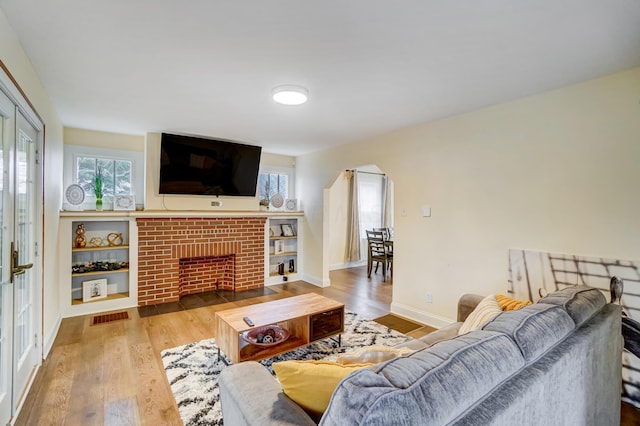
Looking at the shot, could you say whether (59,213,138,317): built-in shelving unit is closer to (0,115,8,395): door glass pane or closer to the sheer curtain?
(0,115,8,395): door glass pane

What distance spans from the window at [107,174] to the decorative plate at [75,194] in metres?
0.33

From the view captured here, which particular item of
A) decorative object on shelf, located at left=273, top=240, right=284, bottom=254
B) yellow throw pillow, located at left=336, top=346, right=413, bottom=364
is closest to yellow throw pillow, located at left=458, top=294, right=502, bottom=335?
yellow throw pillow, located at left=336, top=346, right=413, bottom=364

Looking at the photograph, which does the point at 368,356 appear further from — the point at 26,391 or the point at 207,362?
the point at 26,391

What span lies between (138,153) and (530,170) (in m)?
4.87

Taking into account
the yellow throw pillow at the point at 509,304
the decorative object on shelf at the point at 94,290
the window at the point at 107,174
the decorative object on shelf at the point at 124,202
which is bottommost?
the decorative object on shelf at the point at 94,290

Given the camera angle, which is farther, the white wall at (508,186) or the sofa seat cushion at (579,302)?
the white wall at (508,186)

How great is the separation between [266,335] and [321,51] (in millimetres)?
2176

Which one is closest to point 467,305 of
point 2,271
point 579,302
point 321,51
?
point 579,302

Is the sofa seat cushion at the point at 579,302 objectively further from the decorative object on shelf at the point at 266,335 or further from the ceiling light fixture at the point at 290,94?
the ceiling light fixture at the point at 290,94

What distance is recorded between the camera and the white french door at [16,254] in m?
1.71

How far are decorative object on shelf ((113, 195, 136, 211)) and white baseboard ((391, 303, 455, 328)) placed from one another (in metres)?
3.73

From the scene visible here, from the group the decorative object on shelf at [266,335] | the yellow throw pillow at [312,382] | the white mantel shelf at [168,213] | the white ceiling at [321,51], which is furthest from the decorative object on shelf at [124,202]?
the yellow throw pillow at [312,382]

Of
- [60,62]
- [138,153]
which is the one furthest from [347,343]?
[138,153]

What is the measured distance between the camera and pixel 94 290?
3.86 metres
